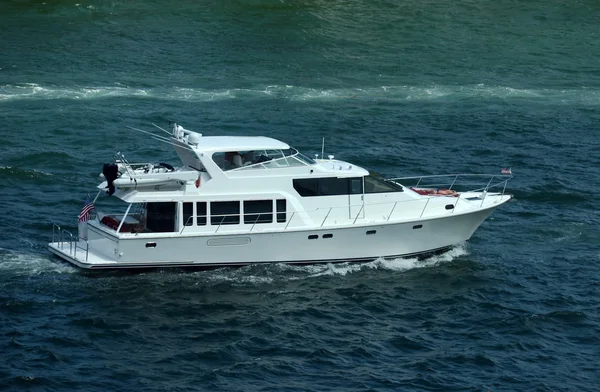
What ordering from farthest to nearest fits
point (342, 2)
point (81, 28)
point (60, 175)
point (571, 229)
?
point (342, 2)
point (81, 28)
point (60, 175)
point (571, 229)

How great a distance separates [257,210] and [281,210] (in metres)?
0.93

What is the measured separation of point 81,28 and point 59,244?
4450cm

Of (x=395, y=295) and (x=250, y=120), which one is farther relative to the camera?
(x=250, y=120)

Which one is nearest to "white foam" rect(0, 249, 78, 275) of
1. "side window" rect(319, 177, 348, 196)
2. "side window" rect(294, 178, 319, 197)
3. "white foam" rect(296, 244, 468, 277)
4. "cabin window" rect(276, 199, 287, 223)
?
"cabin window" rect(276, 199, 287, 223)

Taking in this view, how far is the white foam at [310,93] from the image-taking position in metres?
69.7

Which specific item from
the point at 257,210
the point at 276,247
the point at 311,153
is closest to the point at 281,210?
the point at 257,210

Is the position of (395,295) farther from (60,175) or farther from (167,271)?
(60,175)

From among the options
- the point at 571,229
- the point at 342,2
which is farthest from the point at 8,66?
the point at 571,229

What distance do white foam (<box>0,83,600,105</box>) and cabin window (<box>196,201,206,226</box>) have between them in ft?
91.4

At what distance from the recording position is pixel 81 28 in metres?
84.8

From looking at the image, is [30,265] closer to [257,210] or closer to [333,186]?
[257,210]

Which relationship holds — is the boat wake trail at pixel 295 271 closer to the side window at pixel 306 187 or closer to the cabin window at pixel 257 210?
the cabin window at pixel 257 210

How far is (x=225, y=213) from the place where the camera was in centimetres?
4266

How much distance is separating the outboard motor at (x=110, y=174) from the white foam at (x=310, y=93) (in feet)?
91.4
